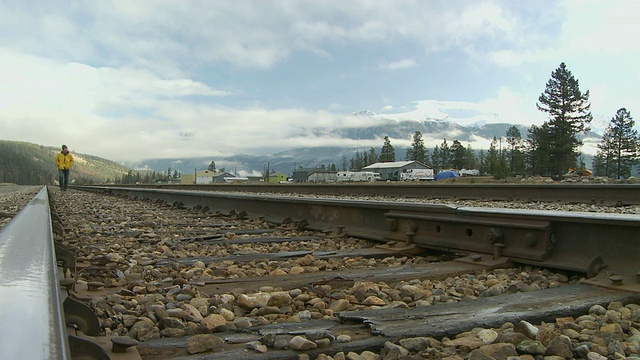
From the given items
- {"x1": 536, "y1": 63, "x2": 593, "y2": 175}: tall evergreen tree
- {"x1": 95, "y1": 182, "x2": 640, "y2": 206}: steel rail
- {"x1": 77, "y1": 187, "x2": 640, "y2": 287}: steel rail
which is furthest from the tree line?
{"x1": 77, "y1": 187, "x2": 640, "y2": 287}: steel rail

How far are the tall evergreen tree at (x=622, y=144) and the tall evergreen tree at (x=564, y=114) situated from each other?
19.3m

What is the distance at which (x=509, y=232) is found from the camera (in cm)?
331

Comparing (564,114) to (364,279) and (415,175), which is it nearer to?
(415,175)

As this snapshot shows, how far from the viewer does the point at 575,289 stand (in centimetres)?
247

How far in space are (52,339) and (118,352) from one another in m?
0.58

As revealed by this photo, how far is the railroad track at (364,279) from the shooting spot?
5.95ft

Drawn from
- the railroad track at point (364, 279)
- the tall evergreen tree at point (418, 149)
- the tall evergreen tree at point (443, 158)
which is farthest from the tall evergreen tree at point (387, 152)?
the railroad track at point (364, 279)

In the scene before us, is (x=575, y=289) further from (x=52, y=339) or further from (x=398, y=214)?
(x=52, y=339)

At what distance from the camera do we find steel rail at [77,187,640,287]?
2.76 meters

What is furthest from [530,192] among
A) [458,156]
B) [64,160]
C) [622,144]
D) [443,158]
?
[443,158]

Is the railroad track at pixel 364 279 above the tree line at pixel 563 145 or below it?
below

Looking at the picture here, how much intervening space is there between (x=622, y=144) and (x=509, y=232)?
276 ft

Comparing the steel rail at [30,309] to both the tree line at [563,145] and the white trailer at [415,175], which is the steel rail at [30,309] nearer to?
the tree line at [563,145]

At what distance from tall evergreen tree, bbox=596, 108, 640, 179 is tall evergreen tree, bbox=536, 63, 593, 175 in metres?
19.3
